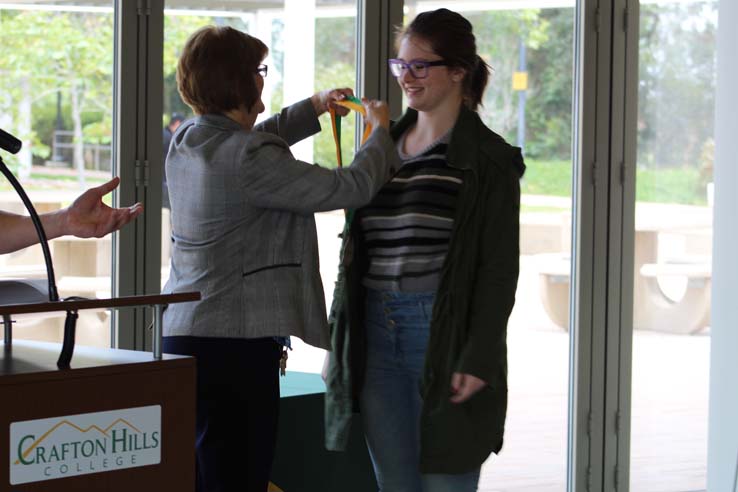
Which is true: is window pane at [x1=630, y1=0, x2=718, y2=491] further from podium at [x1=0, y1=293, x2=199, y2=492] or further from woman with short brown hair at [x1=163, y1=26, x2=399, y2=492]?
podium at [x1=0, y1=293, x2=199, y2=492]

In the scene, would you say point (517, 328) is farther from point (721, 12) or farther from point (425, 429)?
point (425, 429)

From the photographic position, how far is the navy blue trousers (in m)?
2.36

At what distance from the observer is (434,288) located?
2.36 m

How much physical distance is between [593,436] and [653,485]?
→ 37 cm

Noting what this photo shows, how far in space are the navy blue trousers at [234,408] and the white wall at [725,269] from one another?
2089 millimetres

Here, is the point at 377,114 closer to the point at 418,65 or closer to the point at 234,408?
the point at 418,65

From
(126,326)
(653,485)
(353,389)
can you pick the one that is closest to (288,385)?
(126,326)

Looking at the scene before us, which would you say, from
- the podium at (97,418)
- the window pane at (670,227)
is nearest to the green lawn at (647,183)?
the window pane at (670,227)

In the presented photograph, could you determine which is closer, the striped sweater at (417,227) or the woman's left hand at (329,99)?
the striped sweater at (417,227)

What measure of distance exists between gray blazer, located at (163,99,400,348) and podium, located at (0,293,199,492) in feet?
1.45

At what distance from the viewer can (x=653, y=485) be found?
14.8 ft

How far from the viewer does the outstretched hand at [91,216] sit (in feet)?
6.91

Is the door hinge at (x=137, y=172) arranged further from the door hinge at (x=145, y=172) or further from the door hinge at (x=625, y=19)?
the door hinge at (x=625, y=19)

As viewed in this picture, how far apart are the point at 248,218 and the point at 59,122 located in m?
1.30
